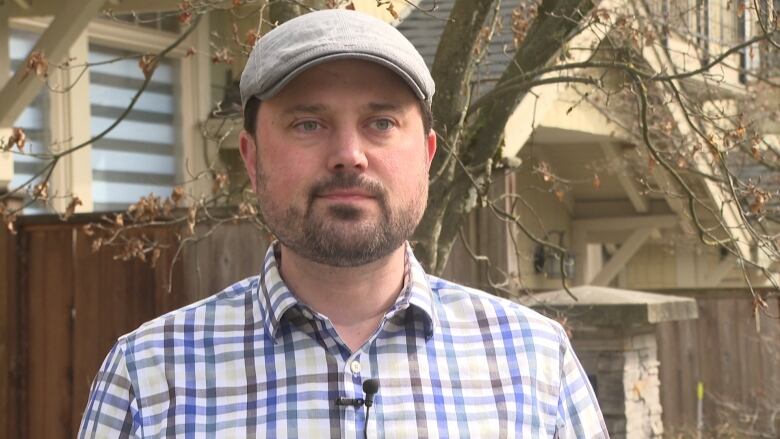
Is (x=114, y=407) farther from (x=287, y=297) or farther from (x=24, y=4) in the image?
(x=24, y=4)

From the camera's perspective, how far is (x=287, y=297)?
2113 millimetres

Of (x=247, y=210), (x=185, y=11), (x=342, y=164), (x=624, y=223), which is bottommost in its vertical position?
(x=342, y=164)

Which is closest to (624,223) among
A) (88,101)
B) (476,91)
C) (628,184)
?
(628,184)

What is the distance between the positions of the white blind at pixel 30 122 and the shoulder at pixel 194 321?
576 cm

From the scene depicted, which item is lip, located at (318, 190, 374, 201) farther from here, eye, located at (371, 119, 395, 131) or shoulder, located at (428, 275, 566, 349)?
shoulder, located at (428, 275, 566, 349)

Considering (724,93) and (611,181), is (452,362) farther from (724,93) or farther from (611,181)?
(611,181)

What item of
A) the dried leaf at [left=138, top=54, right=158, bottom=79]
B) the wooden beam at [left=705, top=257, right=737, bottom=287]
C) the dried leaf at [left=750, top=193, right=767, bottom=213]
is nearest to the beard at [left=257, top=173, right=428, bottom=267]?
the dried leaf at [left=750, top=193, right=767, bottom=213]

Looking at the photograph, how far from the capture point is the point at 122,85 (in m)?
8.59

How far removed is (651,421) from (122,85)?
376 centimetres

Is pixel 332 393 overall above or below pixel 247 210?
below

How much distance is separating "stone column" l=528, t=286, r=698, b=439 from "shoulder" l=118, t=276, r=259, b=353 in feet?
16.1

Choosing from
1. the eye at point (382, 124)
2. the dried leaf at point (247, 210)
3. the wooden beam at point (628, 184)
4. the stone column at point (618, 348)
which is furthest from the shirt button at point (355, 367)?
the wooden beam at point (628, 184)

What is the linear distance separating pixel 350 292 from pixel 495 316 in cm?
26

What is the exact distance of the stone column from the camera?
718 centimetres
